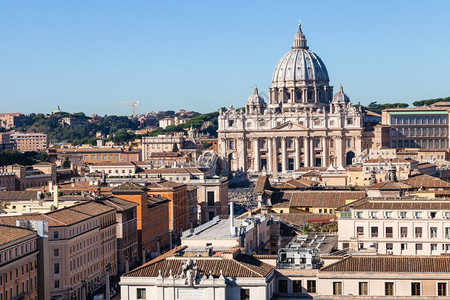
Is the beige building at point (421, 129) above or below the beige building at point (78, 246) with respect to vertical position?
above

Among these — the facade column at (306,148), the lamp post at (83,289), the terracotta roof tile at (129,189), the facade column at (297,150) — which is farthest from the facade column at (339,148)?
the lamp post at (83,289)

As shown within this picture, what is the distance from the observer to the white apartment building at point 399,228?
142ft

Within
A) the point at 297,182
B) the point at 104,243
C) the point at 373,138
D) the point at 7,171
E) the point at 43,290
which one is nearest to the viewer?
the point at 43,290

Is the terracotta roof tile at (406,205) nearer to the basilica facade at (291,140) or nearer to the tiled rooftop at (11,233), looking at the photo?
the tiled rooftop at (11,233)

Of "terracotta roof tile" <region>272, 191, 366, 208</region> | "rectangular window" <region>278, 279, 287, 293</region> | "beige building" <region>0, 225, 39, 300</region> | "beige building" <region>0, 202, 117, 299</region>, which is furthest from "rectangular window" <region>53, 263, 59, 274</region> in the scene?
"rectangular window" <region>278, 279, 287, 293</region>

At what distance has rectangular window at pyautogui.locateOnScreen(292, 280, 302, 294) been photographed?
108ft

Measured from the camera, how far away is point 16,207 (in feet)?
210

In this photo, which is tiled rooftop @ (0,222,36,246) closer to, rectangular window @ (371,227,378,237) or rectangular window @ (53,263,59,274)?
rectangular window @ (53,263,59,274)

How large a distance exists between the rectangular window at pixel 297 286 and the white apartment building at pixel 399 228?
32.6 feet

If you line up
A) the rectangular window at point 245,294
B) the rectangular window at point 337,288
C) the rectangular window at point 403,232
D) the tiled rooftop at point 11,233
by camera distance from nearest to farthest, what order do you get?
the rectangular window at point 245,294, the rectangular window at point 337,288, the tiled rooftop at point 11,233, the rectangular window at point 403,232

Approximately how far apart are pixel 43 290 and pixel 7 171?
56604 mm

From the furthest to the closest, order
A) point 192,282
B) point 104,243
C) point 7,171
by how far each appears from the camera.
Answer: point 7,171 < point 104,243 < point 192,282

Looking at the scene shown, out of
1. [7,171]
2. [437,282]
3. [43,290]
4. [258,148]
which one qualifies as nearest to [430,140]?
[258,148]

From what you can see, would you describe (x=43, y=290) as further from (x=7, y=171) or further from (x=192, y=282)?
(x=7, y=171)
